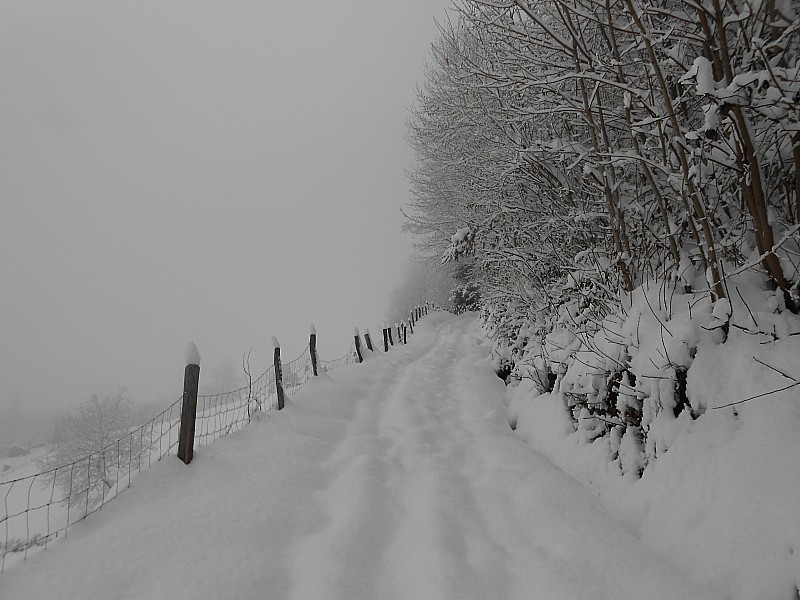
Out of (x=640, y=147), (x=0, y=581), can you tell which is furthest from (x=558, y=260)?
(x=0, y=581)

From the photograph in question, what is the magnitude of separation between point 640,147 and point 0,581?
5.64m

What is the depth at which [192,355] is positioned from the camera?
13.3 ft

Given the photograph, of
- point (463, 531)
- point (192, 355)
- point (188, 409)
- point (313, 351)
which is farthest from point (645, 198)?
point (313, 351)

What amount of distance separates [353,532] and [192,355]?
2.49m

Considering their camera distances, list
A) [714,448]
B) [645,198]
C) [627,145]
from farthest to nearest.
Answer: [627,145], [645,198], [714,448]

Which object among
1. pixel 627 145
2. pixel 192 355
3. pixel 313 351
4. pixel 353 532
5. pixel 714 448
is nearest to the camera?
pixel 714 448

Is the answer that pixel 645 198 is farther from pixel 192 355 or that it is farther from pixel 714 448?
pixel 192 355

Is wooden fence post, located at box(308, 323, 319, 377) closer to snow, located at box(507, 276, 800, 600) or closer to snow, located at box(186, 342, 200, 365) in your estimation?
snow, located at box(186, 342, 200, 365)

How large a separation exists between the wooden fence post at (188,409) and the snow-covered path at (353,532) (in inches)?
4.8

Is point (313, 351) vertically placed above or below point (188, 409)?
below

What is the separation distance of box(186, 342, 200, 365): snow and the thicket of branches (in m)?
4.05

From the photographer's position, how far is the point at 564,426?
4.34 metres

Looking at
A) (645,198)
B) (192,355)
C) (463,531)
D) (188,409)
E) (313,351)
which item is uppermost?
(645,198)

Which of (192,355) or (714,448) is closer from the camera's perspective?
(714,448)
